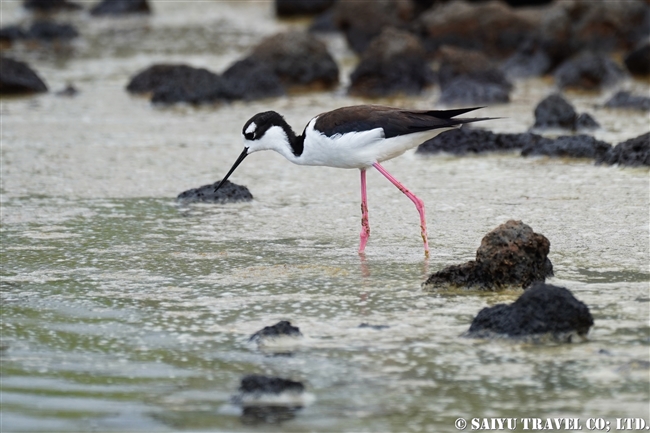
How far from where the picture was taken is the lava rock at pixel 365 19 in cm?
1633

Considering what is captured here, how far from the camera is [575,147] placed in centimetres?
941

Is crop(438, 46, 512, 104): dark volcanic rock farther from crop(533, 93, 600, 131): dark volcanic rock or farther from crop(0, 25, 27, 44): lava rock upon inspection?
crop(0, 25, 27, 44): lava rock

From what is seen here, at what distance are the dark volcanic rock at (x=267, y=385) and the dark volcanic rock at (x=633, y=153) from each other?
4949 mm

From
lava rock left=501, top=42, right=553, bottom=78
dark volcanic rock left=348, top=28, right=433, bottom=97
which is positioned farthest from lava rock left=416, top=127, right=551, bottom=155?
lava rock left=501, top=42, right=553, bottom=78

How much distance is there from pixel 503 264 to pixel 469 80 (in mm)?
7093

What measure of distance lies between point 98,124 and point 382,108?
5.20m

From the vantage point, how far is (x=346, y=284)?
621 cm

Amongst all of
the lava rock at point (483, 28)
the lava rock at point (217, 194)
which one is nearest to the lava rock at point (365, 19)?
the lava rock at point (483, 28)

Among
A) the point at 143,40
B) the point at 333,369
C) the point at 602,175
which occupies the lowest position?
the point at 333,369

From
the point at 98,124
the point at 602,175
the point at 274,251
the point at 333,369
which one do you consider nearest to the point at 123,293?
the point at 274,251

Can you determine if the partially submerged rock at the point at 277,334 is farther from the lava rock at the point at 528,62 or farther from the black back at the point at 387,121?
the lava rock at the point at 528,62

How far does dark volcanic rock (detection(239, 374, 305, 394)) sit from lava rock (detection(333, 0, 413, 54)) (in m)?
12.0

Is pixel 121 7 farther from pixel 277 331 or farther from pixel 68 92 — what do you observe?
pixel 277 331

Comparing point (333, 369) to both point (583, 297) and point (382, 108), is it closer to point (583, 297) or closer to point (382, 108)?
point (583, 297)
